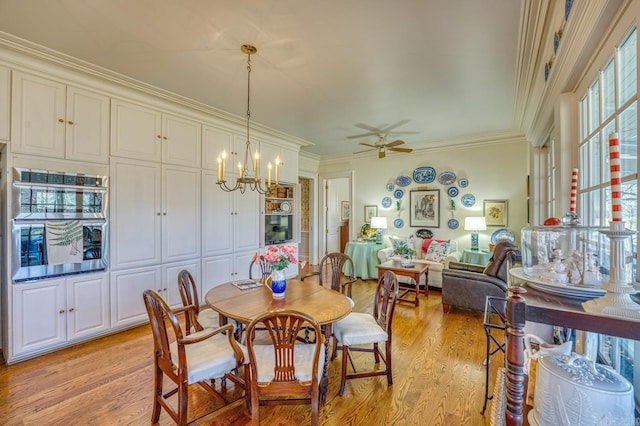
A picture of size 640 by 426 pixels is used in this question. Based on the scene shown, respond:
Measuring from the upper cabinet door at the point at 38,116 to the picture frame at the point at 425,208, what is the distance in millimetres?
5529

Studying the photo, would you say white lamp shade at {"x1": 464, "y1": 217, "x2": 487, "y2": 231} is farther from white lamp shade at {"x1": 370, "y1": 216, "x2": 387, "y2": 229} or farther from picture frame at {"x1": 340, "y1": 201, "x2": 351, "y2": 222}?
picture frame at {"x1": 340, "y1": 201, "x2": 351, "y2": 222}

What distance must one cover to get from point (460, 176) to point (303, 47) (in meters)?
4.25

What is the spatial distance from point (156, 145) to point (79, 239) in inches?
52.4

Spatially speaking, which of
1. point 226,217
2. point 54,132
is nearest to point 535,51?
point 226,217

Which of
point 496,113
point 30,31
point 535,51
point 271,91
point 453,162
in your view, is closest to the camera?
point 30,31

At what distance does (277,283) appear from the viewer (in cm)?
227

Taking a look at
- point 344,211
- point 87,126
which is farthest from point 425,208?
point 87,126

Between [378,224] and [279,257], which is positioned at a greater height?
[378,224]

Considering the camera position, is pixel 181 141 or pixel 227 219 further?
pixel 227 219

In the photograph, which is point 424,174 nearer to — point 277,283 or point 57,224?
point 277,283

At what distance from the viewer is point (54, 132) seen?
2736 millimetres

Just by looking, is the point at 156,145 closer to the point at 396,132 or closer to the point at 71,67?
the point at 71,67

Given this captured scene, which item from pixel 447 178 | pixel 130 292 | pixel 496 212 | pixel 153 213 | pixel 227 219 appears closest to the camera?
pixel 130 292

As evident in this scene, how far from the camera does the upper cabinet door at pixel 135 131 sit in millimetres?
3154
